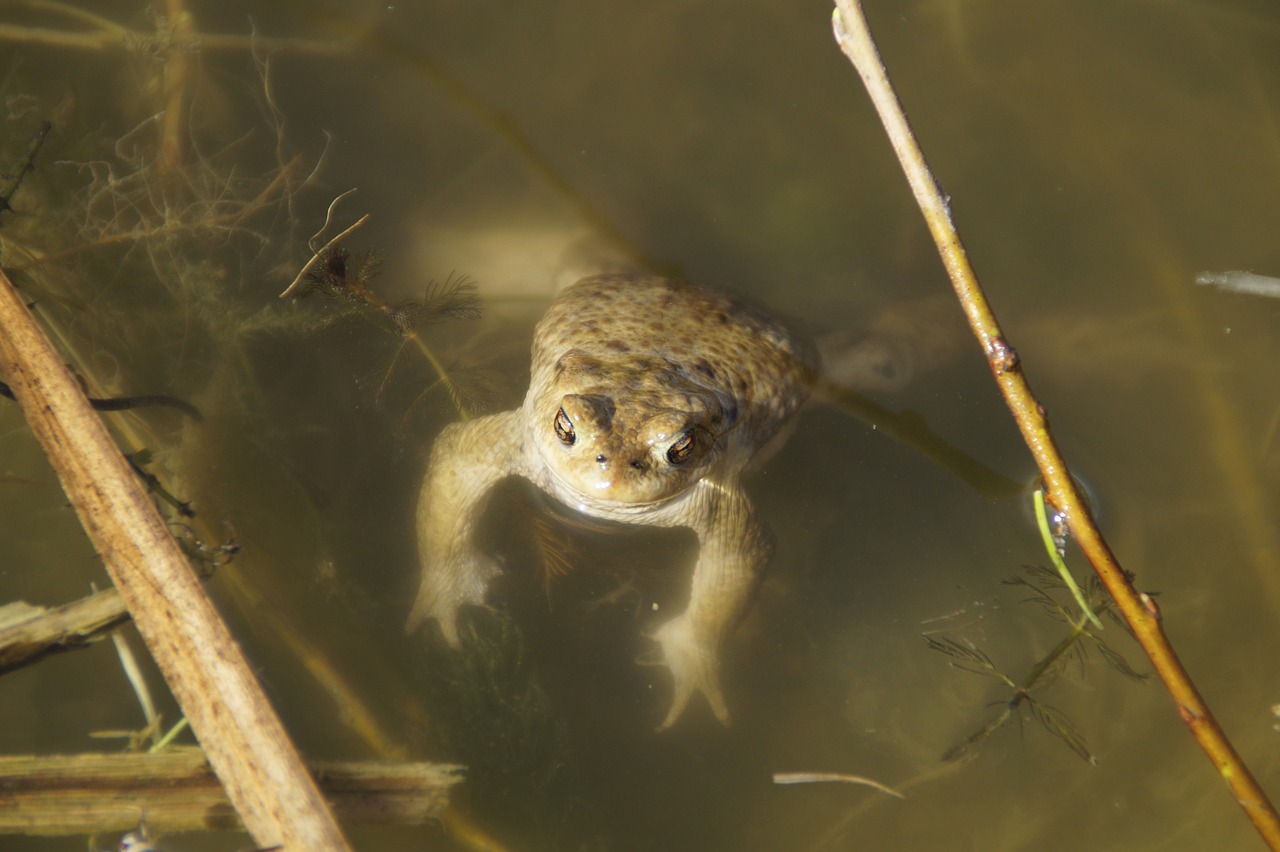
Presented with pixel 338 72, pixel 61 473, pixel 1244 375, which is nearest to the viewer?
pixel 61 473

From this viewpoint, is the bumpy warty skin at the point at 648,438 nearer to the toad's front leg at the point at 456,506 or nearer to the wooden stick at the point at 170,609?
the toad's front leg at the point at 456,506

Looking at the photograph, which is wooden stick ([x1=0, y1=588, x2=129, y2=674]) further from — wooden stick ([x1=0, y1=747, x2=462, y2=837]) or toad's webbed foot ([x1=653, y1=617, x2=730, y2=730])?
toad's webbed foot ([x1=653, y1=617, x2=730, y2=730])

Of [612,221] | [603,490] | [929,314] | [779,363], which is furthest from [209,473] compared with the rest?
[929,314]

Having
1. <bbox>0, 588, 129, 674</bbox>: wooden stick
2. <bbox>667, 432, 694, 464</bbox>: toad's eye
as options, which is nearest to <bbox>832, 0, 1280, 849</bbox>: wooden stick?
<bbox>667, 432, 694, 464</bbox>: toad's eye

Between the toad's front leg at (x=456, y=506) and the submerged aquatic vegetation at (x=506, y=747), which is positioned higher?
the toad's front leg at (x=456, y=506)

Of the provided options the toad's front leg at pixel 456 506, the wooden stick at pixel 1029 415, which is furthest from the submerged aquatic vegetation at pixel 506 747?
the wooden stick at pixel 1029 415

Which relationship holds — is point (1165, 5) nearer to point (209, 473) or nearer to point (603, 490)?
point (603, 490)

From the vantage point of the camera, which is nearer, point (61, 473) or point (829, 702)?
point (61, 473)
